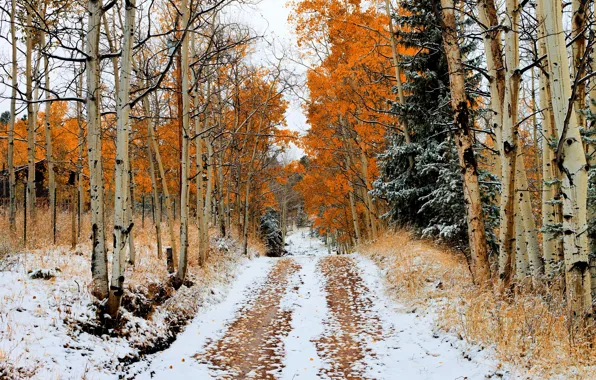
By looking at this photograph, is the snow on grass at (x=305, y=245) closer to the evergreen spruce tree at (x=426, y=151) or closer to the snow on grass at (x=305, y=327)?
the evergreen spruce tree at (x=426, y=151)

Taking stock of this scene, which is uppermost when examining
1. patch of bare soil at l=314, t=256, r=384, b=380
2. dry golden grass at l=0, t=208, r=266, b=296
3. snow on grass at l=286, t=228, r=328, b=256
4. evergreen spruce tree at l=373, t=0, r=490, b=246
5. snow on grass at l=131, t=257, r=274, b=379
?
evergreen spruce tree at l=373, t=0, r=490, b=246

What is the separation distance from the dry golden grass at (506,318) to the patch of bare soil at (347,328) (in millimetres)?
946

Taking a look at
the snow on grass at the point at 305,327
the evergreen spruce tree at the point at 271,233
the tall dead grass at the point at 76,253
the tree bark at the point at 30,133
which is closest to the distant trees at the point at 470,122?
the snow on grass at the point at 305,327

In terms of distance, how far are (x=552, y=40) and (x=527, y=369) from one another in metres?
3.93

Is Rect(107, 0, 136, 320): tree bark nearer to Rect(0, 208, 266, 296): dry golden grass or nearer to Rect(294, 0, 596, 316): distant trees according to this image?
Rect(0, 208, 266, 296): dry golden grass

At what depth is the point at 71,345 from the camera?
15.9ft

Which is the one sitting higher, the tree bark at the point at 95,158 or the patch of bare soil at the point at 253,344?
the tree bark at the point at 95,158

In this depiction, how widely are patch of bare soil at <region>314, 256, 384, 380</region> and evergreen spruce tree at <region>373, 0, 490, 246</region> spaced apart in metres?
2.99

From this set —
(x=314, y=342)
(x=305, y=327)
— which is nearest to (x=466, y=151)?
(x=314, y=342)

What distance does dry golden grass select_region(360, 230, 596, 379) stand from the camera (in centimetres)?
420

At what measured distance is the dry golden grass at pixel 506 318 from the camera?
420cm

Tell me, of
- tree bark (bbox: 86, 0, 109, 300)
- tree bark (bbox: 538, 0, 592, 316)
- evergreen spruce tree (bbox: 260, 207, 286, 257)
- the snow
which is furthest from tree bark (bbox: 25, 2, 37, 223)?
evergreen spruce tree (bbox: 260, 207, 286, 257)

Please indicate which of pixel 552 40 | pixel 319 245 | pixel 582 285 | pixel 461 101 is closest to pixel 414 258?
pixel 461 101

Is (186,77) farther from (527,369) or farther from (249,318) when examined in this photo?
(527,369)
